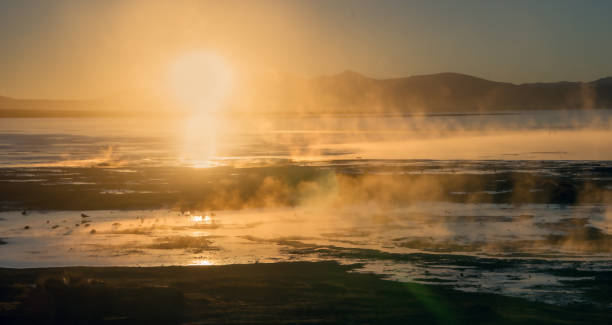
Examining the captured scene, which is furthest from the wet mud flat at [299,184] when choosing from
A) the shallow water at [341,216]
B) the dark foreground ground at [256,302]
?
the dark foreground ground at [256,302]

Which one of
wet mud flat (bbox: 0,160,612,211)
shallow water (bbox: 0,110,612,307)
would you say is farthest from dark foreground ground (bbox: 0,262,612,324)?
wet mud flat (bbox: 0,160,612,211)

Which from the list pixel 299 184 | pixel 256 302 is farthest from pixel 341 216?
pixel 256 302

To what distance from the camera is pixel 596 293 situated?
11984mm

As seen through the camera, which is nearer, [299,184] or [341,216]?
[341,216]

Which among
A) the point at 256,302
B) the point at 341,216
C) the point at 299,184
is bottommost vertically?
the point at 256,302

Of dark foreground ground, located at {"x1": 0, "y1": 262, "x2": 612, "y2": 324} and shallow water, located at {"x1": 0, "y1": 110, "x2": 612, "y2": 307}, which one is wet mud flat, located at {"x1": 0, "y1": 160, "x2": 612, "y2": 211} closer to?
shallow water, located at {"x1": 0, "y1": 110, "x2": 612, "y2": 307}

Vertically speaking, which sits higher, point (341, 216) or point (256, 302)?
point (341, 216)

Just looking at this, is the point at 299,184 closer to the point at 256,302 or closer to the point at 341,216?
the point at 341,216

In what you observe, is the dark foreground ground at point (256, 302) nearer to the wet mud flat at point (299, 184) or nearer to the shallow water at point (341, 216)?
the shallow water at point (341, 216)

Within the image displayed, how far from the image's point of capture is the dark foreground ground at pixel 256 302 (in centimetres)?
1093

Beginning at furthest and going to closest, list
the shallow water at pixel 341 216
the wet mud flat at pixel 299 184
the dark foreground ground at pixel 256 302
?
the wet mud flat at pixel 299 184
the shallow water at pixel 341 216
the dark foreground ground at pixel 256 302

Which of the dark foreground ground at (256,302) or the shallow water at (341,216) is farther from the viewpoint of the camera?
the shallow water at (341,216)

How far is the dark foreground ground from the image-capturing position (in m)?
10.9

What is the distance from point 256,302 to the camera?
11852mm
